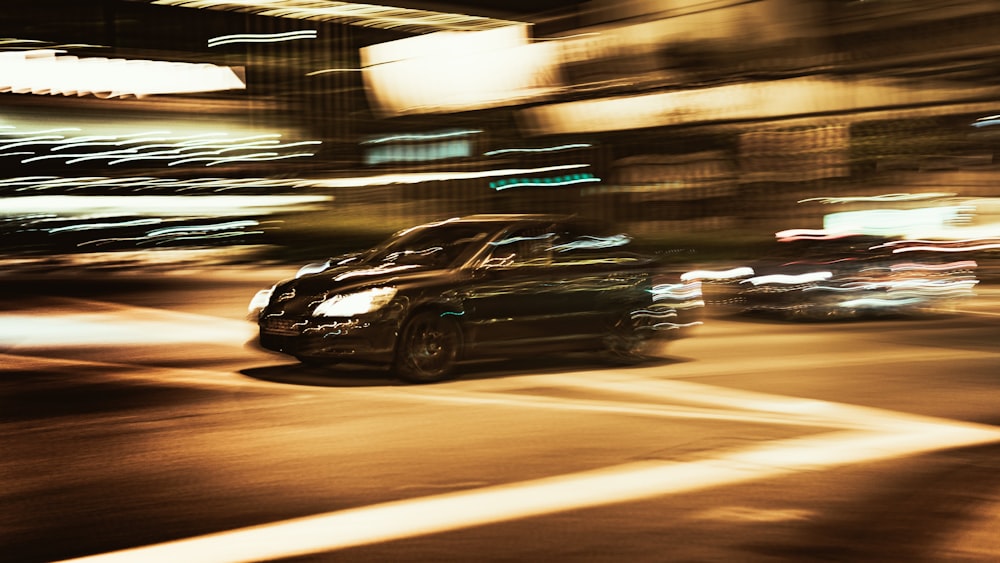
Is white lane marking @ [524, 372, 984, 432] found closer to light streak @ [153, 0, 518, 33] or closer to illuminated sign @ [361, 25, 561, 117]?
light streak @ [153, 0, 518, 33]

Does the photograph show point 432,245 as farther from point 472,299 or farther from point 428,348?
point 428,348

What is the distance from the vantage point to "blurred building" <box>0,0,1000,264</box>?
35.4m

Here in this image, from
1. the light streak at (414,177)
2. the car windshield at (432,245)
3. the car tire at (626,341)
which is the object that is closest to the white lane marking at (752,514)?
the car windshield at (432,245)

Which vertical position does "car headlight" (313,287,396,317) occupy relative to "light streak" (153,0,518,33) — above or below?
below

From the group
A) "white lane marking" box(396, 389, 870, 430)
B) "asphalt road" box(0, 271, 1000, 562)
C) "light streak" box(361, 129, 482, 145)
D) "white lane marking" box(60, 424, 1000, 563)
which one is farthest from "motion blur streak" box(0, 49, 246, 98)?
"white lane marking" box(60, 424, 1000, 563)

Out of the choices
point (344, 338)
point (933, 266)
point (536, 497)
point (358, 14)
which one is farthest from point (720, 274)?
point (358, 14)

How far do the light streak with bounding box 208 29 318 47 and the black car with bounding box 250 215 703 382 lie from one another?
115 ft

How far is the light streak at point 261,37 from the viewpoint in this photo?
45.1 meters

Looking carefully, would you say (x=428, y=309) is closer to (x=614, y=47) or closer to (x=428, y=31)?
(x=614, y=47)

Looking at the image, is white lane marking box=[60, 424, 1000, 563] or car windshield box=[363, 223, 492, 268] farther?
car windshield box=[363, 223, 492, 268]

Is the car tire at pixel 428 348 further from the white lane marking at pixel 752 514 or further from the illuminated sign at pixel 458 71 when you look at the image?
the illuminated sign at pixel 458 71

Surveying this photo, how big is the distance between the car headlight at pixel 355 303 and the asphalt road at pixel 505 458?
67cm

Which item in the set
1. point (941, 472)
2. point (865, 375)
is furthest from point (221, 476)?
point (865, 375)

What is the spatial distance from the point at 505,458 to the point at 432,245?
4292mm
